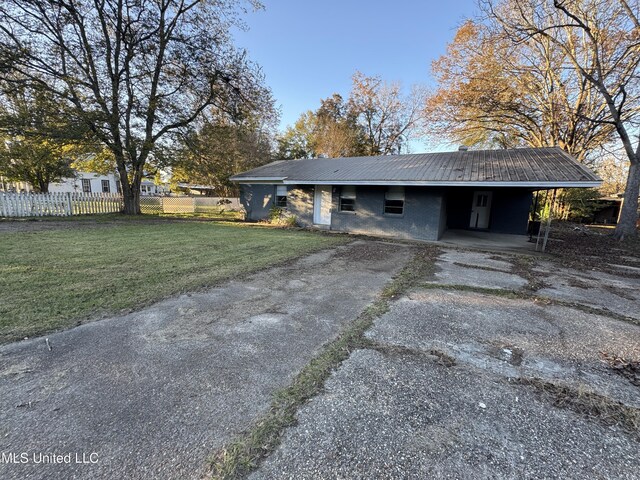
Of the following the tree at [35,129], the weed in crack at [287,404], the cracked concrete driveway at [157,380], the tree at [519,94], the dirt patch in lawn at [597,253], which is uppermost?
A: the tree at [519,94]

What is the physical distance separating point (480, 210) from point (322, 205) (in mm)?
7610

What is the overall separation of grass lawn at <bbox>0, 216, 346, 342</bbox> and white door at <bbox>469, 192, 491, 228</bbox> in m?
8.24

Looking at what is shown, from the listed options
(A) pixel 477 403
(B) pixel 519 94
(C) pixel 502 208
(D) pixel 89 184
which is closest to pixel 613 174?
(B) pixel 519 94

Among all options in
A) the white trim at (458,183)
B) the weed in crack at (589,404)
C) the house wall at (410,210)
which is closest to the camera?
the weed in crack at (589,404)

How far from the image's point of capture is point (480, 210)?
534 inches

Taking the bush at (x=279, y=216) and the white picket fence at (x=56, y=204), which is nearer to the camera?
the white picket fence at (x=56, y=204)

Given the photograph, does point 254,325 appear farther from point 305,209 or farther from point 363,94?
point 363,94

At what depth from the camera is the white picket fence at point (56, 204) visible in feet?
40.1

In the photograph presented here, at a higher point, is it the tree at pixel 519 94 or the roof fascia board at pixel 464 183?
the tree at pixel 519 94

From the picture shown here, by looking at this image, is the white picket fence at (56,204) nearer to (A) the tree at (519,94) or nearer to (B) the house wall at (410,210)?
(B) the house wall at (410,210)

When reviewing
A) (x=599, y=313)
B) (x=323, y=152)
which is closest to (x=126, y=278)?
(x=599, y=313)

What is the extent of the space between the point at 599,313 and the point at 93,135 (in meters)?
17.3

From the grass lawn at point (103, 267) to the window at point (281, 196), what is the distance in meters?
5.19

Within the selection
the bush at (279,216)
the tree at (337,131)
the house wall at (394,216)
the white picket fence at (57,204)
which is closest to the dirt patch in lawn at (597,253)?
the house wall at (394,216)
